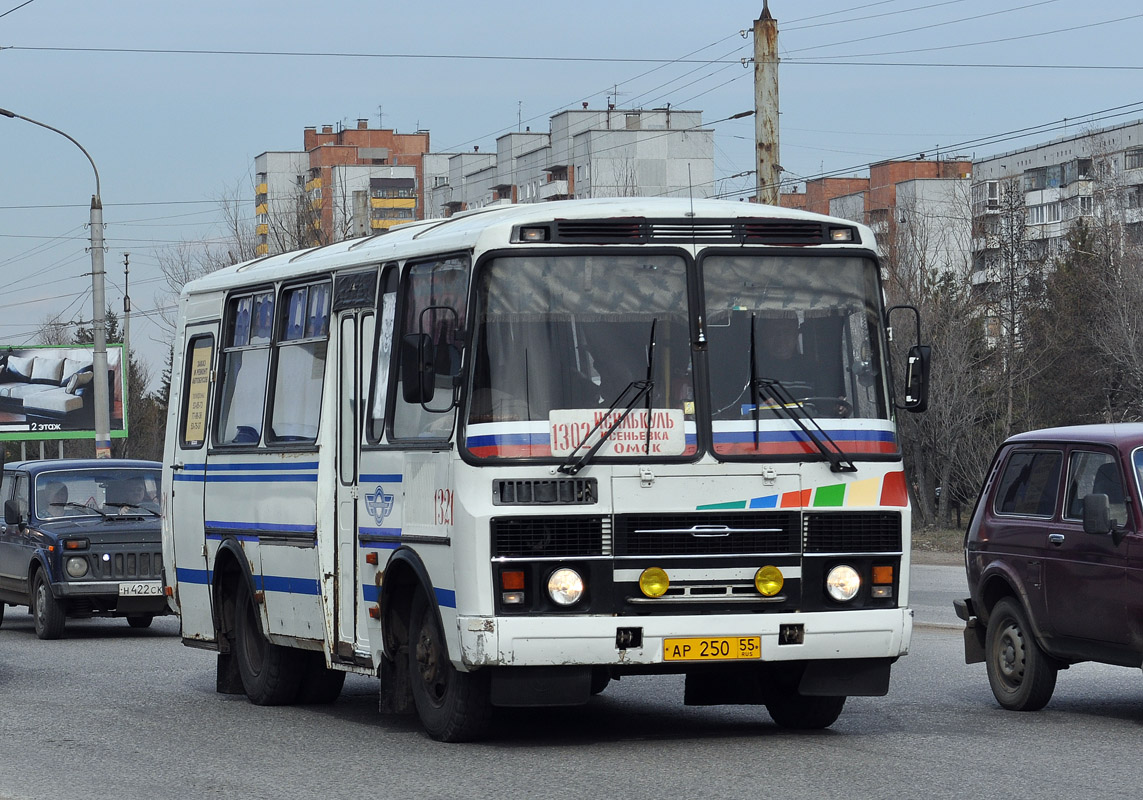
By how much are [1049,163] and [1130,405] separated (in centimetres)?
7096

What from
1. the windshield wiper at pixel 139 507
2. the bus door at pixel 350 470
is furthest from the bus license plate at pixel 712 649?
the windshield wiper at pixel 139 507

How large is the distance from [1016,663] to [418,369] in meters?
4.51

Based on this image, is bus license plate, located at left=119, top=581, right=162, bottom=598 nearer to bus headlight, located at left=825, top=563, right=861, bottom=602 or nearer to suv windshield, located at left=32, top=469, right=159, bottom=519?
suv windshield, located at left=32, top=469, right=159, bottom=519

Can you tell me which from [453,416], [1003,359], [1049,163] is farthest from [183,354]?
[1049,163]

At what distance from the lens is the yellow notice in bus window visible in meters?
14.3

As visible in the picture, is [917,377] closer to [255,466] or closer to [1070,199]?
[255,466]

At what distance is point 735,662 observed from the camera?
9.97 m

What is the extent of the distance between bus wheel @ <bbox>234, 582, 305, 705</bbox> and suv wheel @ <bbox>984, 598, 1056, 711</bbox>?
4648mm

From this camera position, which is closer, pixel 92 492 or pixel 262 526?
pixel 262 526

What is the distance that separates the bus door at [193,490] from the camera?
46.5 feet

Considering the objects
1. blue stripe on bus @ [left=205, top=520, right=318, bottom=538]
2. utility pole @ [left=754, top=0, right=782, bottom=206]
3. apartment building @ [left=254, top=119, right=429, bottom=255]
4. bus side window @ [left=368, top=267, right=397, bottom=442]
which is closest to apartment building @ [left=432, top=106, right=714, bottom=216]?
apartment building @ [left=254, top=119, right=429, bottom=255]

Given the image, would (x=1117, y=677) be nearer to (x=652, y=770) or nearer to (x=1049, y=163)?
(x=652, y=770)

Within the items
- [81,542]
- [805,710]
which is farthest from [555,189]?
[805,710]

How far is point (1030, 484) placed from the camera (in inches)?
487
